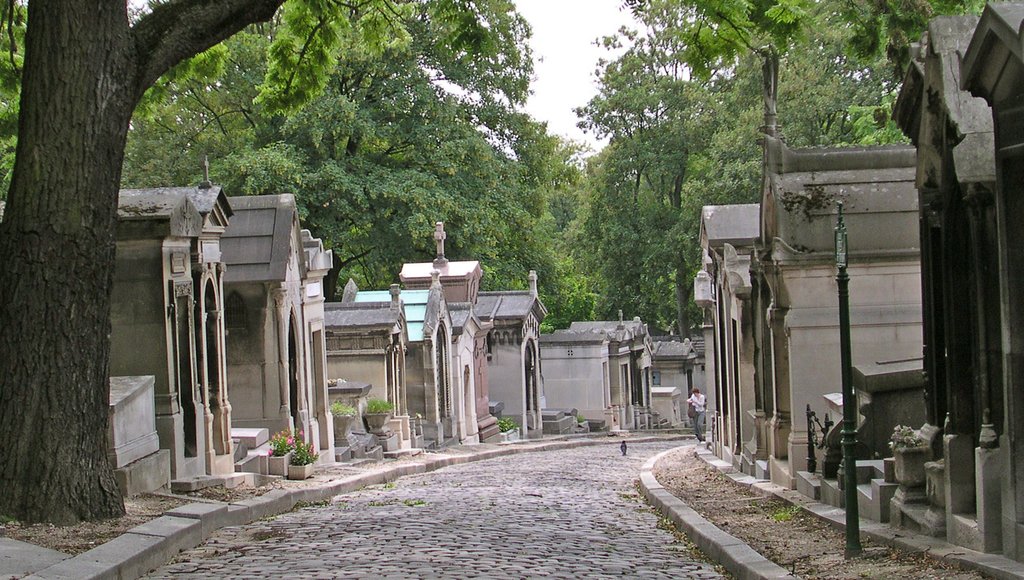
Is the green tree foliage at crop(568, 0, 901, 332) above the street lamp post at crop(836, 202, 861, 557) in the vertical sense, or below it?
above

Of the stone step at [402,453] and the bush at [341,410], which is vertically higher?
the bush at [341,410]

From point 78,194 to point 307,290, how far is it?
36.8 ft

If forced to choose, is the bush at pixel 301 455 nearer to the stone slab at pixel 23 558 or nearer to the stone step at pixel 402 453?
the stone step at pixel 402 453

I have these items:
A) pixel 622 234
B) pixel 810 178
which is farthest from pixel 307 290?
pixel 622 234

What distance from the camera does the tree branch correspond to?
9.91 m

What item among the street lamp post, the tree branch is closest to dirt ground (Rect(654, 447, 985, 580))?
the street lamp post

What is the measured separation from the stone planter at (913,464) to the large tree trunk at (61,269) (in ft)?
18.7

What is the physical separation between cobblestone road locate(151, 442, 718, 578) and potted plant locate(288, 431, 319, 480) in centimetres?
83

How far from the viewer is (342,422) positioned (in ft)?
72.1

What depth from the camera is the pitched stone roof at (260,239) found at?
18688 mm

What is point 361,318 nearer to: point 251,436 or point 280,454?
point 251,436

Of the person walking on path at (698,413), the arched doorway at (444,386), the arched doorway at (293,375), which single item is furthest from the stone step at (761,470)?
the person walking on path at (698,413)

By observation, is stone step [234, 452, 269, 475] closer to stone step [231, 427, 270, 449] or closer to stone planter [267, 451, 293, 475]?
stone planter [267, 451, 293, 475]

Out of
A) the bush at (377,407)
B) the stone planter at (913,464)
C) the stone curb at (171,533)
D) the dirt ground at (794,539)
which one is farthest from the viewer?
the bush at (377,407)
